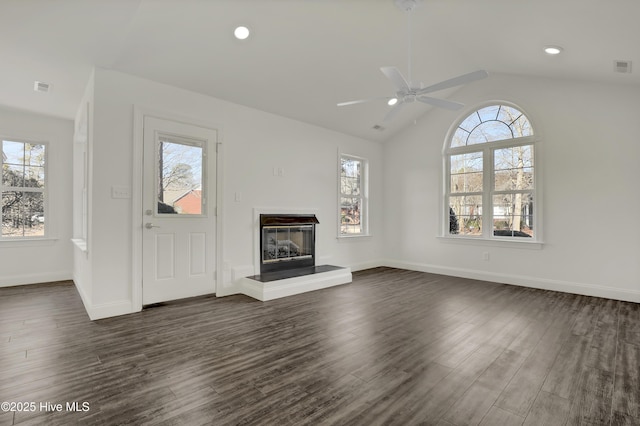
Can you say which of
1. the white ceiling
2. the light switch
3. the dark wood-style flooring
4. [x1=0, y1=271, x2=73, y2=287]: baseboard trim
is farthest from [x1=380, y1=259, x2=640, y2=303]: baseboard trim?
[x1=0, y1=271, x2=73, y2=287]: baseboard trim

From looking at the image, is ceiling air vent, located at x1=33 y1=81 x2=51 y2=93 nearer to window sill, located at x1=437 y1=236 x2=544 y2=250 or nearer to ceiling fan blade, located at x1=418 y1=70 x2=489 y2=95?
ceiling fan blade, located at x1=418 y1=70 x2=489 y2=95

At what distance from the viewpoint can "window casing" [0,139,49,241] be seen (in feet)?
15.6

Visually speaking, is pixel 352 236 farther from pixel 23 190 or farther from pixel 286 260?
pixel 23 190

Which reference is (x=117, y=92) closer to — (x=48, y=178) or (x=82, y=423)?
(x=48, y=178)

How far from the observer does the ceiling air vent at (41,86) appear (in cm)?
374

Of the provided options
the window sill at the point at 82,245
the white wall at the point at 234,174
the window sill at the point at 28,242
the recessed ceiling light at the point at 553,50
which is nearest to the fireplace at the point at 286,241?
the white wall at the point at 234,174

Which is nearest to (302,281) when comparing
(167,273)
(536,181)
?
(167,273)

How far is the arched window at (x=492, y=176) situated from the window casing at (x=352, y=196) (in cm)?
156

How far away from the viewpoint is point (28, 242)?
4832 mm

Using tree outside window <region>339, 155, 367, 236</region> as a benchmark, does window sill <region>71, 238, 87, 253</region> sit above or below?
below

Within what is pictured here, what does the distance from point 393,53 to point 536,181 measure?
2.94 meters

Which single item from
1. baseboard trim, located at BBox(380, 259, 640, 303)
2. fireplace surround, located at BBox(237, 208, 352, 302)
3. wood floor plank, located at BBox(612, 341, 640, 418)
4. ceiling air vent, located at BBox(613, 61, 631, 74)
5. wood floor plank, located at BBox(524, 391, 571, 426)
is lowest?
wood floor plank, located at BBox(612, 341, 640, 418)

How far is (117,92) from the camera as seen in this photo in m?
3.45

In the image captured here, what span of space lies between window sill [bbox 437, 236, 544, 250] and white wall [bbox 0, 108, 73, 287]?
6421mm
